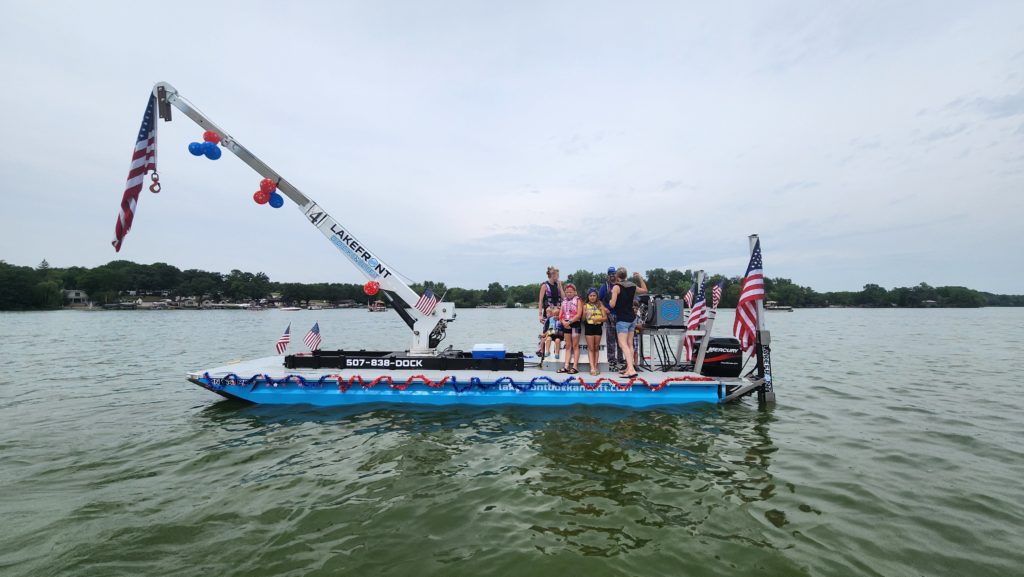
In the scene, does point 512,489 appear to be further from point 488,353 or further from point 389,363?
point 389,363

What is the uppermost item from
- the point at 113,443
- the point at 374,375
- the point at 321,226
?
the point at 321,226

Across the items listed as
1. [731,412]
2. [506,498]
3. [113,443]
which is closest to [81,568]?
[506,498]

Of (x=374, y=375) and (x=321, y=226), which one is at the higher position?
(x=321, y=226)

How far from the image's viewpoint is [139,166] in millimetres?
8719

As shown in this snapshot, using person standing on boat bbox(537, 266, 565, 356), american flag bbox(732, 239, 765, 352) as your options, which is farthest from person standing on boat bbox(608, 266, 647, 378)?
american flag bbox(732, 239, 765, 352)

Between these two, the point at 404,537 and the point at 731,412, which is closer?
the point at 404,537

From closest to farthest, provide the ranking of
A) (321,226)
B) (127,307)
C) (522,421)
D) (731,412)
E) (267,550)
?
(267,550) → (522,421) → (731,412) → (321,226) → (127,307)

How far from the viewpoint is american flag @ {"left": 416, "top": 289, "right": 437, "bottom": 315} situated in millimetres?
9836

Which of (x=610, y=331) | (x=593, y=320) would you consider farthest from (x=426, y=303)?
(x=610, y=331)

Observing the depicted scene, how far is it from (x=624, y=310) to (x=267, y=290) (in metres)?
127

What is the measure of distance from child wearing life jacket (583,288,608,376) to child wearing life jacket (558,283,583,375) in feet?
0.61

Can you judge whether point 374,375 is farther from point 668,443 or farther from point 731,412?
point 731,412

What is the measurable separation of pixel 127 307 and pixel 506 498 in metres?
117

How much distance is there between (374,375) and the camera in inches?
353
